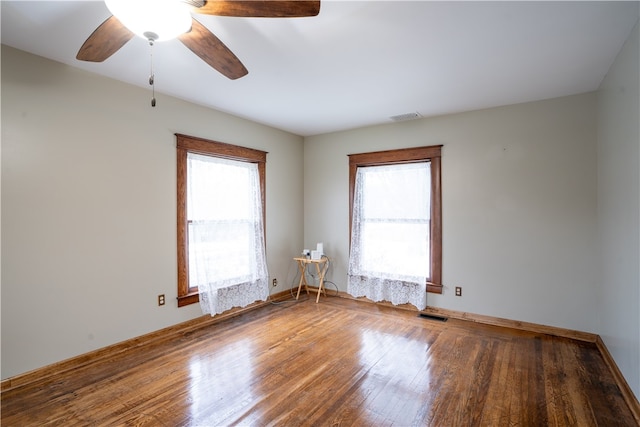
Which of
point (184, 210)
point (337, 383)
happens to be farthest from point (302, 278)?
point (337, 383)

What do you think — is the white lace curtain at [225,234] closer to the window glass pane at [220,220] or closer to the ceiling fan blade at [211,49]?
the window glass pane at [220,220]

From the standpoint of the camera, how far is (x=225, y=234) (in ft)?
13.4

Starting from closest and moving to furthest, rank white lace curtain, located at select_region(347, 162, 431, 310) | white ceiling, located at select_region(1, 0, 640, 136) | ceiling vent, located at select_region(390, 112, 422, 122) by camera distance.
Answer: white ceiling, located at select_region(1, 0, 640, 136) < ceiling vent, located at select_region(390, 112, 422, 122) < white lace curtain, located at select_region(347, 162, 431, 310)

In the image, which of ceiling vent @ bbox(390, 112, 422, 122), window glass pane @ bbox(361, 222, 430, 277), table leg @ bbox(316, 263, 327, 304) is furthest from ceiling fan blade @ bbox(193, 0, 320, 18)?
table leg @ bbox(316, 263, 327, 304)

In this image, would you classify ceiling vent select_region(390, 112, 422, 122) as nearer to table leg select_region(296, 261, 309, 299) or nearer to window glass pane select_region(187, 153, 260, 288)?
window glass pane select_region(187, 153, 260, 288)

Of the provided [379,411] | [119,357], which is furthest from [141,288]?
[379,411]

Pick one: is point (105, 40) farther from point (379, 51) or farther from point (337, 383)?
point (337, 383)

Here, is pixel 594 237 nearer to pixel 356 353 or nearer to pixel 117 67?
pixel 356 353

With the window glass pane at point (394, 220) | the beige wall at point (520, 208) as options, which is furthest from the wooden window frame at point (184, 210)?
the beige wall at point (520, 208)

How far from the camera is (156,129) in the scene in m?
3.41

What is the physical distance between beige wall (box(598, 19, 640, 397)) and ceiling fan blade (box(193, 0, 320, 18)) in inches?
89.9

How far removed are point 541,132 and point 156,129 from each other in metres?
4.22

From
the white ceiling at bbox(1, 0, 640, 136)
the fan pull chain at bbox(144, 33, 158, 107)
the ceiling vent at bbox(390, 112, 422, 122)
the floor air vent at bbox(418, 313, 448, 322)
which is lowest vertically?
the floor air vent at bbox(418, 313, 448, 322)

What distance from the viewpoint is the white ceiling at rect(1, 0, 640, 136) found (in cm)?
206
